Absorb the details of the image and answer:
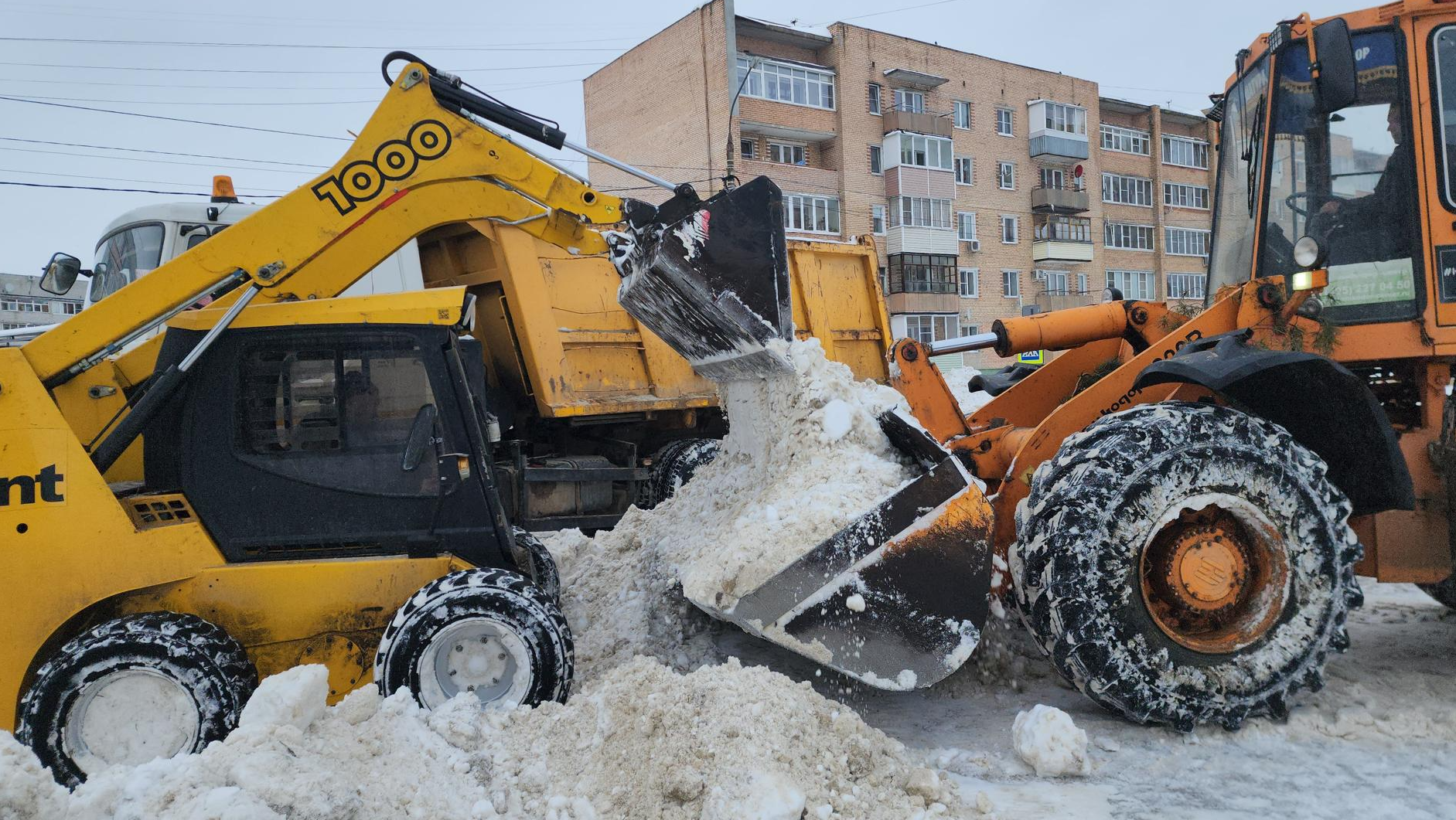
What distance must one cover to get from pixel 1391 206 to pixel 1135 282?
4515cm

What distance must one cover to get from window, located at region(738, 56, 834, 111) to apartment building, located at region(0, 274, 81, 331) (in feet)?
67.9

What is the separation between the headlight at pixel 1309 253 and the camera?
4.18 metres

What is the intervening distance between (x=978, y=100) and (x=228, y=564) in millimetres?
40331

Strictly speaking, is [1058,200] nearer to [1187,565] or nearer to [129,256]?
[129,256]

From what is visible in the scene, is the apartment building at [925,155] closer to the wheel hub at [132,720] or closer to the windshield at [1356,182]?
the windshield at [1356,182]

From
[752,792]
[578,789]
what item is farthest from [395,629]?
[752,792]

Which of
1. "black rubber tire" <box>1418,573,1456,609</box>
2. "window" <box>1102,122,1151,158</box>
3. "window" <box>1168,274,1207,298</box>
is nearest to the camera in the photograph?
"black rubber tire" <box>1418,573,1456,609</box>

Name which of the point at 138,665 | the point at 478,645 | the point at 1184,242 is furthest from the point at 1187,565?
the point at 1184,242

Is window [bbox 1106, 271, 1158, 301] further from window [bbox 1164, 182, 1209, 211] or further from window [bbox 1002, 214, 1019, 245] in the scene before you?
window [bbox 1002, 214, 1019, 245]

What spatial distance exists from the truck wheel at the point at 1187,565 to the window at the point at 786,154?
1237 inches

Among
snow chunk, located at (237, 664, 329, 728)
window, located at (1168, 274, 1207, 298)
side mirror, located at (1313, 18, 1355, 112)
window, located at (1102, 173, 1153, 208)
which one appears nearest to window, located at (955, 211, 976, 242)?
window, located at (1102, 173, 1153, 208)

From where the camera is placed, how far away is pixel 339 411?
396cm

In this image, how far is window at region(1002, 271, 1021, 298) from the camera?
4097cm

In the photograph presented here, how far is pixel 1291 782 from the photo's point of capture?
3.20 meters
